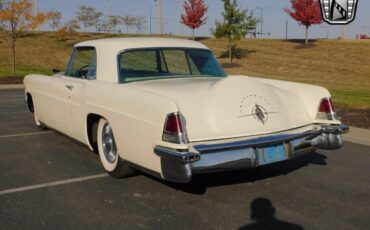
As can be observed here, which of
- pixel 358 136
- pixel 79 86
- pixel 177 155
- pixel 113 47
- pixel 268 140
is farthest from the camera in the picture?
pixel 358 136

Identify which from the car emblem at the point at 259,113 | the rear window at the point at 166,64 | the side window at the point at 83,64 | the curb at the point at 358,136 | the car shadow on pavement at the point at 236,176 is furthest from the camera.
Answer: the curb at the point at 358,136

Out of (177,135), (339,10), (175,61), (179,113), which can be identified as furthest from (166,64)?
(339,10)

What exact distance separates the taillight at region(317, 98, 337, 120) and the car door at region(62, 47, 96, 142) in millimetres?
2687

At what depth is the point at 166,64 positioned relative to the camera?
5.52m

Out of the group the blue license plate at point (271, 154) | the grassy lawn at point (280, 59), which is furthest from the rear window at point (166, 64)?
the grassy lawn at point (280, 59)

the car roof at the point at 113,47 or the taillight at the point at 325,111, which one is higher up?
the car roof at the point at 113,47

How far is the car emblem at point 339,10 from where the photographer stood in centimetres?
1295

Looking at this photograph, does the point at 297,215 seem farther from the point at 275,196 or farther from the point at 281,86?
the point at 281,86

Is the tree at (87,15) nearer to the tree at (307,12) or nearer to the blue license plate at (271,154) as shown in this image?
the tree at (307,12)

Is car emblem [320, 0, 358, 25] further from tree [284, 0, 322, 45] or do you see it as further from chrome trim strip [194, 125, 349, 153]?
tree [284, 0, 322, 45]

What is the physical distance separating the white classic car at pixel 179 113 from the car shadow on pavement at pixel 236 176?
65 cm

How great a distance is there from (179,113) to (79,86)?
2.06 m

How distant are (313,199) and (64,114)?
335 centimetres

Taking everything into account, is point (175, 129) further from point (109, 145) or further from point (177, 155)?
point (109, 145)
